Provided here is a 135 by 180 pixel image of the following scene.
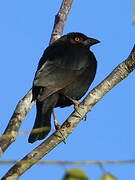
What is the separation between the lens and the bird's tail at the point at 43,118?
190 inches

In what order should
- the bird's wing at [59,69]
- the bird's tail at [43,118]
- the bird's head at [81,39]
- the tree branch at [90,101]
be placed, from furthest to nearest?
the bird's head at [81,39]
the bird's wing at [59,69]
the bird's tail at [43,118]
the tree branch at [90,101]

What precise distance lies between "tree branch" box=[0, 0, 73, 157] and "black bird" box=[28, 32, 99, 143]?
0.16 metres

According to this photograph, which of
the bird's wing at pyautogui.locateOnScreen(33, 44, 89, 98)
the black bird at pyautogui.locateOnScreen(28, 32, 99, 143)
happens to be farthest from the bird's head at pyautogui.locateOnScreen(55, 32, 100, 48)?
the bird's wing at pyautogui.locateOnScreen(33, 44, 89, 98)

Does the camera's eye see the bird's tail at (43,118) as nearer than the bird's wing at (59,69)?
Yes

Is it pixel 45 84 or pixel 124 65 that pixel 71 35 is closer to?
pixel 45 84

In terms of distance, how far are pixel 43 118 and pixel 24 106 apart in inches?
12.0

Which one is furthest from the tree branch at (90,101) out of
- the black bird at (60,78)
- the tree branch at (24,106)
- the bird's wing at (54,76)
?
the bird's wing at (54,76)

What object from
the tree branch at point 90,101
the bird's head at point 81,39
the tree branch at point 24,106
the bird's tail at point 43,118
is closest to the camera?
the tree branch at point 90,101

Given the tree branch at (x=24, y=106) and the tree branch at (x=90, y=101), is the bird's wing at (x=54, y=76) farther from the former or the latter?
the tree branch at (x=90, y=101)

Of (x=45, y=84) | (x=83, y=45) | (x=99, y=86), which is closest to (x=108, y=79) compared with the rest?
(x=99, y=86)

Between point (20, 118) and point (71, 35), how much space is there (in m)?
2.46

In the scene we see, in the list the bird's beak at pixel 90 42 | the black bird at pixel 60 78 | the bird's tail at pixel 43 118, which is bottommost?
the bird's tail at pixel 43 118

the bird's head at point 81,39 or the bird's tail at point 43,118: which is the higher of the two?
the bird's head at point 81,39

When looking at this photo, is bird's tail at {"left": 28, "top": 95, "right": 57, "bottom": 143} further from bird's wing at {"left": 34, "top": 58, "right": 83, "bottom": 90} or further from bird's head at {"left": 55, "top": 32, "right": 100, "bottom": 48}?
bird's head at {"left": 55, "top": 32, "right": 100, "bottom": 48}
